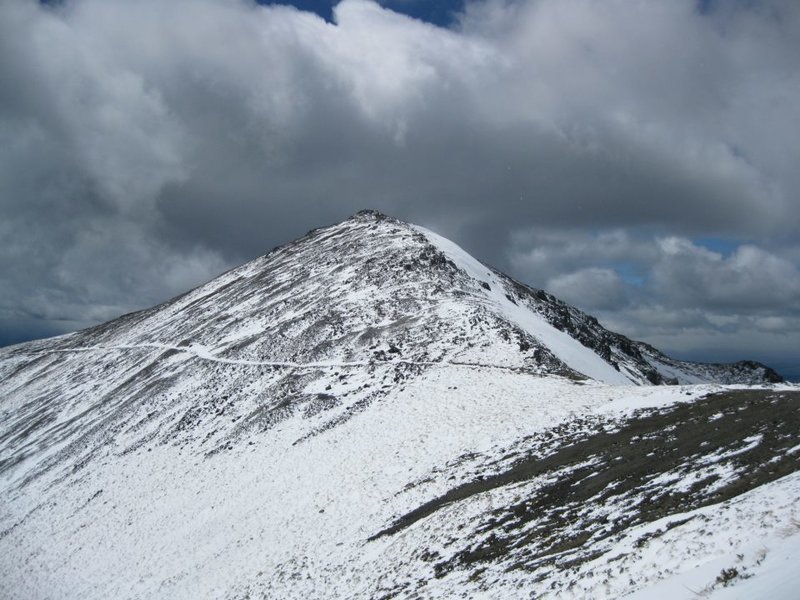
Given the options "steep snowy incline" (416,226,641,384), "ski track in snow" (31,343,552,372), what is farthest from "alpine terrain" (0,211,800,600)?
"steep snowy incline" (416,226,641,384)

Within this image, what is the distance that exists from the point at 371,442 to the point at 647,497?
19137 millimetres

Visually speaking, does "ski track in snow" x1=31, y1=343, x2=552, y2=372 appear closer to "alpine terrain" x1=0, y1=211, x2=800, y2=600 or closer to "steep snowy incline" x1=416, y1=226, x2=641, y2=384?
"alpine terrain" x1=0, y1=211, x2=800, y2=600

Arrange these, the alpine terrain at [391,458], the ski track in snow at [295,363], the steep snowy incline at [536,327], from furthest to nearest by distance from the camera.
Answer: the steep snowy incline at [536,327] → the ski track in snow at [295,363] → the alpine terrain at [391,458]

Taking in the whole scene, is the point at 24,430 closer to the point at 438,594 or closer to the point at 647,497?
the point at 438,594

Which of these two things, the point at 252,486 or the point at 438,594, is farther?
the point at 252,486

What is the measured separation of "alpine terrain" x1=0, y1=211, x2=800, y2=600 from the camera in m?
16.1

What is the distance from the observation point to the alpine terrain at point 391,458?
52.8 feet

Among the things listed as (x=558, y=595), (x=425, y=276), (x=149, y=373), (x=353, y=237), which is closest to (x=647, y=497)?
(x=558, y=595)

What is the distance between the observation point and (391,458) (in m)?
32.2

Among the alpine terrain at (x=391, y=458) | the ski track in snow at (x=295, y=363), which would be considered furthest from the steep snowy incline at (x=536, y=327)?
the ski track in snow at (x=295, y=363)

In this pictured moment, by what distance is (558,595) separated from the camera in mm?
13781

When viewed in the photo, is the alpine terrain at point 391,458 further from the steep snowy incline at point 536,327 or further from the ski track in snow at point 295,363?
the steep snowy incline at point 536,327

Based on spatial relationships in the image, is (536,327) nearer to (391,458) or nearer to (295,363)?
(295,363)

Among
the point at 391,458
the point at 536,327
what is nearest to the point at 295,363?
the point at 391,458
